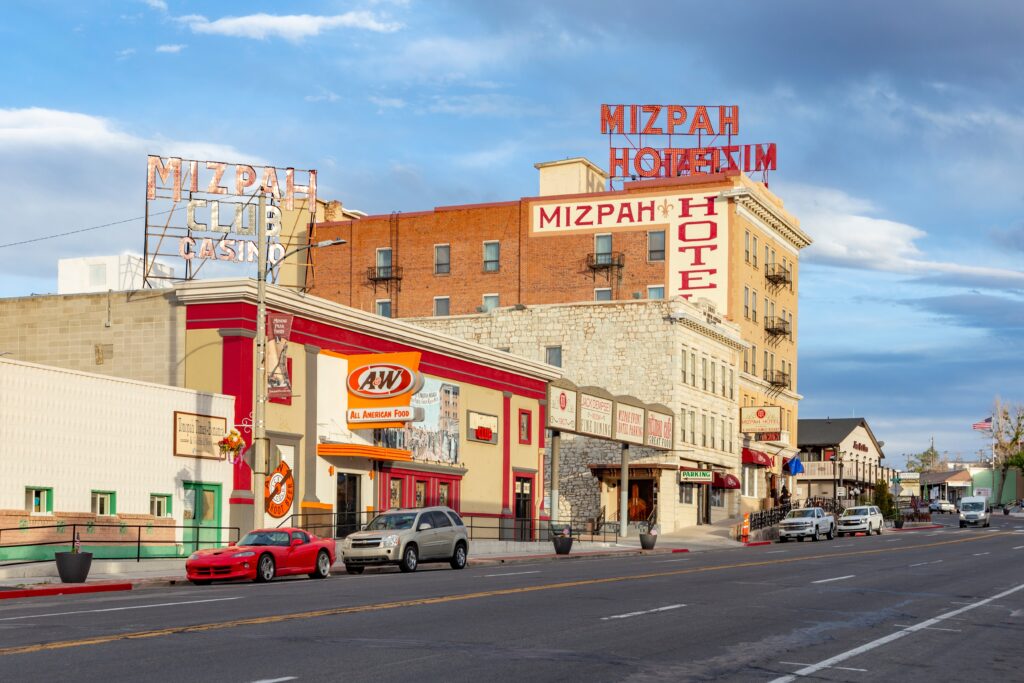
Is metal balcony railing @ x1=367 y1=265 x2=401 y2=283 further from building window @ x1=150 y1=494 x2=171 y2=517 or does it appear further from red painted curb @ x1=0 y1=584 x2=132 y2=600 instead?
red painted curb @ x1=0 y1=584 x2=132 y2=600

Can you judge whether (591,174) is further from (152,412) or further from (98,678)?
(98,678)

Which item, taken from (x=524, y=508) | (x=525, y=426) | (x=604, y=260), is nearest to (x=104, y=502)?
(x=524, y=508)

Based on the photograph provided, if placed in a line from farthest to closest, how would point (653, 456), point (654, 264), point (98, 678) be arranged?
1. point (654, 264)
2. point (653, 456)
3. point (98, 678)

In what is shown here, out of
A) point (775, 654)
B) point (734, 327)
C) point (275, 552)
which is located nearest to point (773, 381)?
point (734, 327)

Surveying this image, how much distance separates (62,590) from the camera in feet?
90.2

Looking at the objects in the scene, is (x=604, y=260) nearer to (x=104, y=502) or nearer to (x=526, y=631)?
(x=104, y=502)

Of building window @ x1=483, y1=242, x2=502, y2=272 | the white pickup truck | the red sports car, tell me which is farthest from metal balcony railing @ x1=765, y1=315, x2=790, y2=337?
the red sports car

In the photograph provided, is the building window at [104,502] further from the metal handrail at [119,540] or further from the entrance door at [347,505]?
the entrance door at [347,505]

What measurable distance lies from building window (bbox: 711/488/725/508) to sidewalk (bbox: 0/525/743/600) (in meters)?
18.0

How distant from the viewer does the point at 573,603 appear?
74.2 feet

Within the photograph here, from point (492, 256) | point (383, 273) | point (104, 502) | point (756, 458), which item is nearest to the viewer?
point (104, 502)

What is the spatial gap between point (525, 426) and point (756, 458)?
101 feet

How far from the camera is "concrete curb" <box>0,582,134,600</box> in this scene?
26453 millimetres

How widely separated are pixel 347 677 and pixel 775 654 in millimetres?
5829
